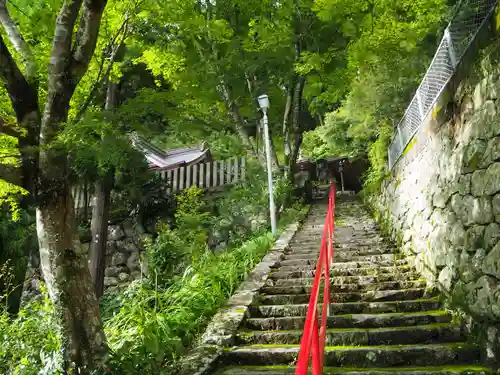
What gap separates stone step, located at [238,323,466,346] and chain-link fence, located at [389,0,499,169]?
2.82 m

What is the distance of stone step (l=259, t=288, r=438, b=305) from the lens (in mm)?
5129

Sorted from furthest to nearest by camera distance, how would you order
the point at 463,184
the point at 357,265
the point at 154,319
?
the point at 357,265 < the point at 154,319 < the point at 463,184

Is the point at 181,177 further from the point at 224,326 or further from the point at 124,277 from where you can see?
the point at 224,326

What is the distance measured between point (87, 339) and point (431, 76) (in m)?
5.47

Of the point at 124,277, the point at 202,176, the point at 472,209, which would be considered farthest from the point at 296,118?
the point at 472,209

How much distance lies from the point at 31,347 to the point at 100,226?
6844mm

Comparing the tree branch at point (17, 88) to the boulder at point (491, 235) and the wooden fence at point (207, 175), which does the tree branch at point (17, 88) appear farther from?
the wooden fence at point (207, 175)

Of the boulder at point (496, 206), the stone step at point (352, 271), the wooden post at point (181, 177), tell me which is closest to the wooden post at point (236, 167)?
the wooden post at point (181, 177)

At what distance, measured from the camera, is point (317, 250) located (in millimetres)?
7961

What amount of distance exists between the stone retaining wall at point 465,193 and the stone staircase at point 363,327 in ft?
0.98

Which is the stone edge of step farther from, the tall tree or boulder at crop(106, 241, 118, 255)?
boulder at crop(106, 241, 118, 255)

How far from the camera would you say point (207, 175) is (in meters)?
14.2

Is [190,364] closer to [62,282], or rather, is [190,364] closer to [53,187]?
[62,282]

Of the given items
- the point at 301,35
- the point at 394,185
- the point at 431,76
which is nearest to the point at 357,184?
the point at 301,35
